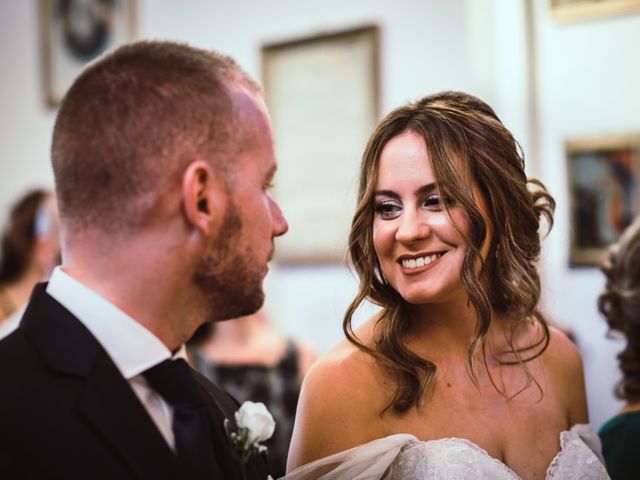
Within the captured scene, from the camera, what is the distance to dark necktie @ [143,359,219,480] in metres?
1.27

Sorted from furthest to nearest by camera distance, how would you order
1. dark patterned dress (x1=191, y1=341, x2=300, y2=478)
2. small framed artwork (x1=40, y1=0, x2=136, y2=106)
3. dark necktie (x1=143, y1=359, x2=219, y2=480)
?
small framed artwork (x1=40, y1=0, x2=136, y2=106)
dark patterned dress (x1=191, y1=341, x2=300, y2=478)
dark necktie (x1=143, y1=359, x2=219, y2=480)

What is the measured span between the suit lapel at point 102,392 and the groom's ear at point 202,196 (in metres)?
0.26

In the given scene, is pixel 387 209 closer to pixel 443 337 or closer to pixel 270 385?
pixel 443 337

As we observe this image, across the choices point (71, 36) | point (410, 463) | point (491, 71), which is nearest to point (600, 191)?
point (491, 71)

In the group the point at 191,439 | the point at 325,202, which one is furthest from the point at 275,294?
the point at 191,439

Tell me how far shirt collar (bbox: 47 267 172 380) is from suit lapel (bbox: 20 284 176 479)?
0.02m

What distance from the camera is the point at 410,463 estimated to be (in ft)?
5.96

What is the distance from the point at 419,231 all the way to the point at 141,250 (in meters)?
0.76

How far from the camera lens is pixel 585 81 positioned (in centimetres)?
335

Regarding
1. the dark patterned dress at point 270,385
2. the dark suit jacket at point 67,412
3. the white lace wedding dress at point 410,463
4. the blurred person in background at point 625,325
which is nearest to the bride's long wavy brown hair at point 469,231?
A: the white lace wedding dress at point 410,463

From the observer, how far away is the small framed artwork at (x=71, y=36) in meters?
5.01

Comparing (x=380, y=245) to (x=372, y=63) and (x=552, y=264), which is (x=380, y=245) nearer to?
(x=552, y=264)

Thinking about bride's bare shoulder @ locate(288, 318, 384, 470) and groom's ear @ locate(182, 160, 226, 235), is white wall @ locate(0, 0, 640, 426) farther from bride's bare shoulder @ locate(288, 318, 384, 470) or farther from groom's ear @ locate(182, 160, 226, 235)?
groom's ear @ locate(182, 160, 226, 235)

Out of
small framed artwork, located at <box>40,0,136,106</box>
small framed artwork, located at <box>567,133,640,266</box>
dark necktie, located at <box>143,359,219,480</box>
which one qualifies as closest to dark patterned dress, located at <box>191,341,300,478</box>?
small framed artwork, located at <box>567,133,640,266</box>
